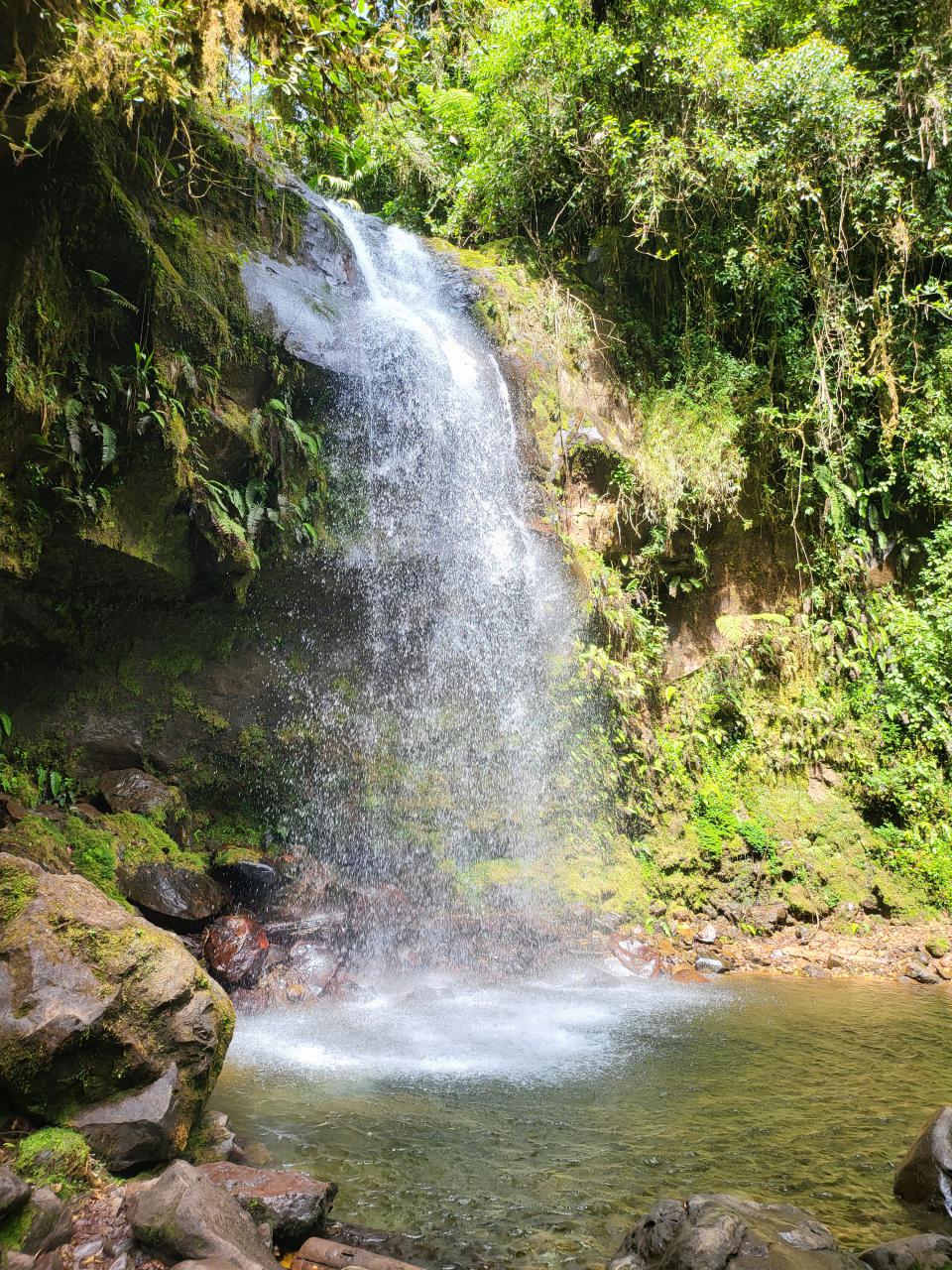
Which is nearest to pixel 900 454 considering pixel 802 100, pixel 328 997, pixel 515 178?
pixel 802 100

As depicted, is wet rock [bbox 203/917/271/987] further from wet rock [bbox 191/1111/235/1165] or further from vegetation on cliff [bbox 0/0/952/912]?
wet rock [bbox 191/1111/235/1165]

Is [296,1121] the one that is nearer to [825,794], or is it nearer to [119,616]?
[119,616]

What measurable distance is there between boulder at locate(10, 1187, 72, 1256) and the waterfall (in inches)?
211

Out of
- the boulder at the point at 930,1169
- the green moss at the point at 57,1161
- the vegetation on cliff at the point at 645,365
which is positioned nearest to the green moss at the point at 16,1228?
the green moss at the point at 57,1161

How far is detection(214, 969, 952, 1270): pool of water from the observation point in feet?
10.9

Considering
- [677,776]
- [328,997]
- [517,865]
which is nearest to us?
[328,997]

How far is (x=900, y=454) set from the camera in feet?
34.9

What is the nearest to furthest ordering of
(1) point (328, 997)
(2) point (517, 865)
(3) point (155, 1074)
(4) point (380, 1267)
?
(4) point (380, 1267)
(3) point (155, 1074)
(1) point (328, 997)
(2) point (517, 865)

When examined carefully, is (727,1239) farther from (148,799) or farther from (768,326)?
(768,326)

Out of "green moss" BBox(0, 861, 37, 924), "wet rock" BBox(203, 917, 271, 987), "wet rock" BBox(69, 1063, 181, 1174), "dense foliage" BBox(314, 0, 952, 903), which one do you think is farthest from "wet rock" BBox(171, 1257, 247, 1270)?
"dense foliage" BBox(314, 0, 952, 903)

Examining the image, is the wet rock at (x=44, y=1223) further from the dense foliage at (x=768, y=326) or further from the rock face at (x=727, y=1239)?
the dense foliage at (x=768, y=326)

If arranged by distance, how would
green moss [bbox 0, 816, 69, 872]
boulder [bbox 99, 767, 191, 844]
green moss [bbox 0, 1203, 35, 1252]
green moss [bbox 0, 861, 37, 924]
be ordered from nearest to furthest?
green moss [bbox 0, 1203, 35, 1252] → green moss [bbox 0, 861, 37, 924] → green moss [bbox 0, 816, 69, 872] → boulder [bbox 99, 767, 191, 844]

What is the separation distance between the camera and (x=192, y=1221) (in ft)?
8.68

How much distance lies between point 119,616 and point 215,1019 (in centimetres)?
494
